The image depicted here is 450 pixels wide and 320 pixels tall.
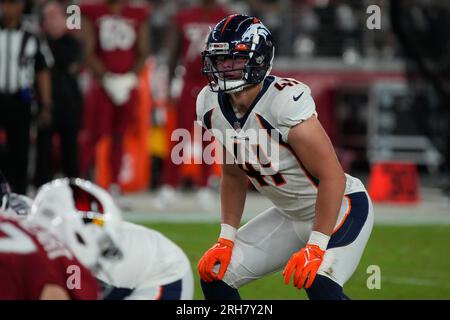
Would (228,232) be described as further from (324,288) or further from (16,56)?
(16,56)

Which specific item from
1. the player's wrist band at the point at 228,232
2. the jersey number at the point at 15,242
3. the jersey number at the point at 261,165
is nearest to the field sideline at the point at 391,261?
the player's wrist band at the point at 228,232

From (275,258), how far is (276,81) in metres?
0.75

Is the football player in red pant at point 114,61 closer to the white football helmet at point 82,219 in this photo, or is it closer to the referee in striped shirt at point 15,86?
the referee in striped shirt at point 15,86

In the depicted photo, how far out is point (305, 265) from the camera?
4266mm

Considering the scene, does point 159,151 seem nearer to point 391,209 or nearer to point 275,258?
point 391,209

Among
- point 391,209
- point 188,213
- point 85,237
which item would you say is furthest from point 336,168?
point 391,209

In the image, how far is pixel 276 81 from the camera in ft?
14.9

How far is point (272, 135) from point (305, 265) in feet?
1.78

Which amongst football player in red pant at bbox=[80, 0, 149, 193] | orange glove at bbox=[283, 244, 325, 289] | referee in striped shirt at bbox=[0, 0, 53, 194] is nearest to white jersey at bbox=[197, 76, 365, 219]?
orange glove at bbox=[283, 244, 325, 289]

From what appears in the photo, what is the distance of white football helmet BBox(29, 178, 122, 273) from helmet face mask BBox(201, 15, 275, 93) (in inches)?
26.2

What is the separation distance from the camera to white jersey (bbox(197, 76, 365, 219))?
14.4 ft

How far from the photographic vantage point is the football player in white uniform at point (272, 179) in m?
4.32

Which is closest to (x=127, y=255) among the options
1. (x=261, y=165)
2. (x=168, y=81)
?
(x=261, y=165)

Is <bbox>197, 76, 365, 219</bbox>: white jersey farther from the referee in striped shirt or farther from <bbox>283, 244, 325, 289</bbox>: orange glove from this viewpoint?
the referee in striped shirt
